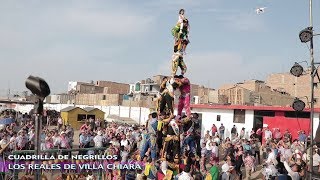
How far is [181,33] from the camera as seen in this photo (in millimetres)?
14789

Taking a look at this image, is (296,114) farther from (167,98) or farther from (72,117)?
(72,117)

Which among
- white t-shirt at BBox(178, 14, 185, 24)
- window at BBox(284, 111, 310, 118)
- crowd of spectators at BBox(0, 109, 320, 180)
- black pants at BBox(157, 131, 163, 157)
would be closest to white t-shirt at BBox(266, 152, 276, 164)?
crowd of spectators at BBox(0, 109, 320, 180)

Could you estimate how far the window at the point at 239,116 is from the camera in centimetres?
2455

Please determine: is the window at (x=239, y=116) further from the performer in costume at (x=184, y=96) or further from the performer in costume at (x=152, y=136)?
the performer in costume at (x=152, y=136)

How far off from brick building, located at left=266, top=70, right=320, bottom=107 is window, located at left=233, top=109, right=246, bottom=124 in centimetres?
2310

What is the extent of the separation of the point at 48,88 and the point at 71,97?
59.1 metres

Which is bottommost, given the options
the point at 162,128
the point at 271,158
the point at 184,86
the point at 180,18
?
the point at 271,158

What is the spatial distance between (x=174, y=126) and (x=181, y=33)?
390 centimetres

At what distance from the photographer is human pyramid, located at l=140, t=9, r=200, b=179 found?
1338 centimetres

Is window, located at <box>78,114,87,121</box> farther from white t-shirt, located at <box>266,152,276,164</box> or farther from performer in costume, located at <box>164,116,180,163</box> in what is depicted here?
white t-shirt, located at <box>266,152,276,164</box>

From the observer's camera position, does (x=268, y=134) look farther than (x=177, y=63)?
Yes

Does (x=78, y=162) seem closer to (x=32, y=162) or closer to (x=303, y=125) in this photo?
(x=32, y=162)

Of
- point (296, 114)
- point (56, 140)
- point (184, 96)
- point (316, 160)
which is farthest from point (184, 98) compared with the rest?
point (296, 114)

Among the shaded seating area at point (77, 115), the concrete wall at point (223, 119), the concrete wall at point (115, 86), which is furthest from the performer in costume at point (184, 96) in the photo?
the concrete wall at point (115, 86)
